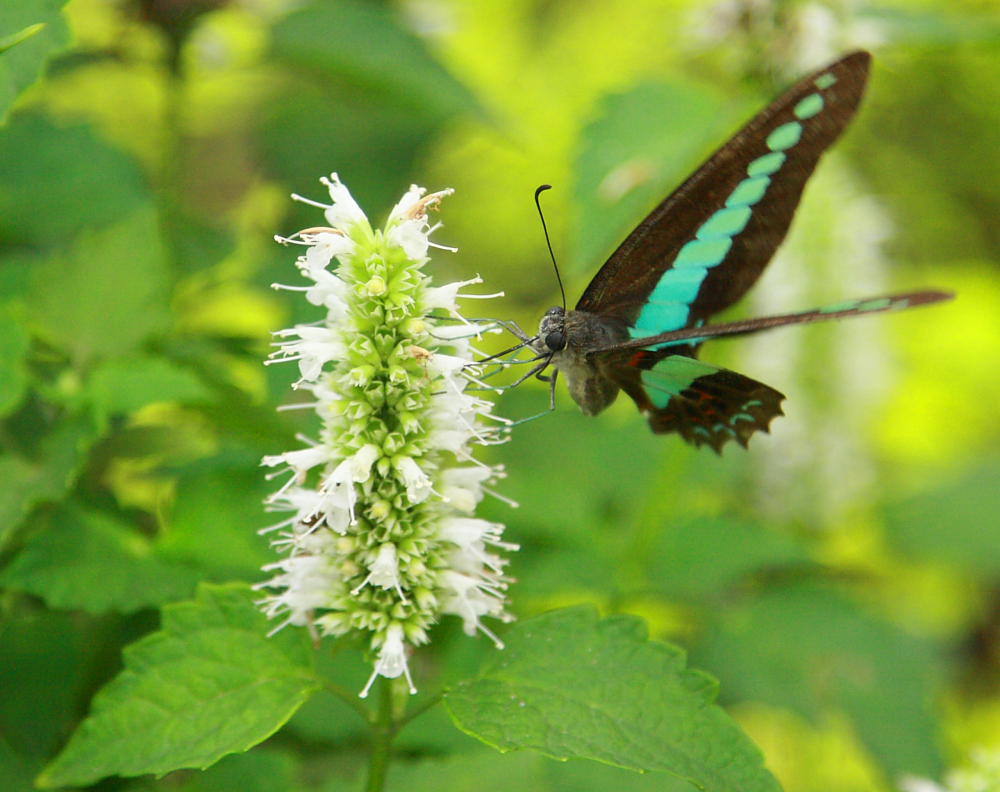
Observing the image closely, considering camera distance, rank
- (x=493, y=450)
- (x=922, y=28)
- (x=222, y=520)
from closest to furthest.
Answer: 1. (x=222, y=520)
2. (x=922, y=28)
3. (x=493, y=450)

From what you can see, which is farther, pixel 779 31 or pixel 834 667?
pixel 834 667

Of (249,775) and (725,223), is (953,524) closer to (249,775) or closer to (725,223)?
(725,223)

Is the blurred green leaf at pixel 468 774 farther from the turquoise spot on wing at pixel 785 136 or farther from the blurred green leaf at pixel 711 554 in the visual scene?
Answer: the turquoise spot on wing at pixel 785 136

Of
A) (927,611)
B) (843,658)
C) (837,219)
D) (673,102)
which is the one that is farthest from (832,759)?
(673,102)

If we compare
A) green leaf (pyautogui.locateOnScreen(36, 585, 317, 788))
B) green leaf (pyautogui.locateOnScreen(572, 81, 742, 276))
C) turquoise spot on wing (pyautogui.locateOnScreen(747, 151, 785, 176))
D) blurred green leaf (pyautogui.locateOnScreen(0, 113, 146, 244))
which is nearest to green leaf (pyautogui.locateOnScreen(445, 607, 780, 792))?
green leaf (pyautogui.locateOnScreen(36, 585, 317, 788))

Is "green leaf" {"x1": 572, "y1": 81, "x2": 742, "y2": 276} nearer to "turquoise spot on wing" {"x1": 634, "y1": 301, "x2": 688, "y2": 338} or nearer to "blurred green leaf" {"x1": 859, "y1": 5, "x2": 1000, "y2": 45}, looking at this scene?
"turquoise spot on wing" {"x1": 634, "y1": 301, "x2": 688, "y2": 338}

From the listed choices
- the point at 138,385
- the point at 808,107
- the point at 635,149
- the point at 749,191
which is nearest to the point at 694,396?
the point at 749,191
